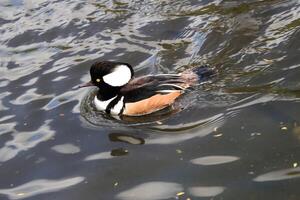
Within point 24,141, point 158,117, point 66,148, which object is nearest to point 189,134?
point 158,117

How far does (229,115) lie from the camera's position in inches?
326

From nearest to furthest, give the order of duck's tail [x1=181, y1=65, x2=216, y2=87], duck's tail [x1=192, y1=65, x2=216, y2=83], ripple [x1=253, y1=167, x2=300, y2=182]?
ripple [x1=253, y1=167, x2=300, y2=182] < duck's tail [x1=181, y1=65, x2=216, y2=87] < duck's tail [x1=192, y1=65, x2=216, y2=83]

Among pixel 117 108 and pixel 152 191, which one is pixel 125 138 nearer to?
pixel 117 108

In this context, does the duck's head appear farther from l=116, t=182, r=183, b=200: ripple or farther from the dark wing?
l=116, t=182, r=183, b=200: ripple

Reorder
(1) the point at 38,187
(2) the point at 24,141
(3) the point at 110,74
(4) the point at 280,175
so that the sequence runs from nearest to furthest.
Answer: (4) the point at 280,175, (1) the point at 38,187, (2) the point at 24,141, (3) the point at 110,74

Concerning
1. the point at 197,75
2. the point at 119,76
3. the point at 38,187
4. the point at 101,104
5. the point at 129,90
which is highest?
the point at 119,76

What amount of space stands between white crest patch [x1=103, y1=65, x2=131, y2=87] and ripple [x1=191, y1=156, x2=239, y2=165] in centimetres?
219

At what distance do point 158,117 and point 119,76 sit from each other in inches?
34.9

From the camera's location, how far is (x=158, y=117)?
8.82 metres

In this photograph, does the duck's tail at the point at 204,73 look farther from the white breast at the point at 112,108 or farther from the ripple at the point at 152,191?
the ripple at the point at 152,191

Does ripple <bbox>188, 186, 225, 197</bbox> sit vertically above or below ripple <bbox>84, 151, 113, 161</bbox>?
above

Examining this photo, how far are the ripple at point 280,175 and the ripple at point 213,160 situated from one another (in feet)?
1.79

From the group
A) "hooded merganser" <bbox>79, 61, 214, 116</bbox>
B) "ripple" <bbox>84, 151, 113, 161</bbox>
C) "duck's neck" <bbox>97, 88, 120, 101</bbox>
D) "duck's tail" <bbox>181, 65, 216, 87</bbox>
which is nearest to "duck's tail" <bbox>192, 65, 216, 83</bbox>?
"duck's tail" <bbox>181, 65, 216, 87</bbox>

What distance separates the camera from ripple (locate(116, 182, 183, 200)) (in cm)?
685
